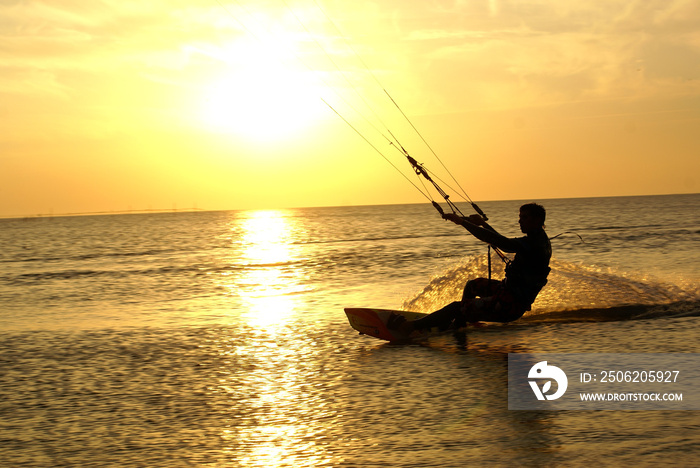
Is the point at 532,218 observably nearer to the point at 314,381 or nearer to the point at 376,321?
the point at 376,321

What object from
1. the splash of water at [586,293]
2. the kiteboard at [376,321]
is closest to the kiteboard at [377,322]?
the kiteboard at [376,321]

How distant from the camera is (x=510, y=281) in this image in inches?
380

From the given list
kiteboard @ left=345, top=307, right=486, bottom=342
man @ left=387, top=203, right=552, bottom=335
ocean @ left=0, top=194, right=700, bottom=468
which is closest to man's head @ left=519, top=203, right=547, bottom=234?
man @ left=387, top=203, right=552, bottom=335

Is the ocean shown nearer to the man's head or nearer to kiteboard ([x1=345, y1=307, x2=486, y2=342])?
kiteboard ([x1=345, y1=307, x2=486, y2=342])

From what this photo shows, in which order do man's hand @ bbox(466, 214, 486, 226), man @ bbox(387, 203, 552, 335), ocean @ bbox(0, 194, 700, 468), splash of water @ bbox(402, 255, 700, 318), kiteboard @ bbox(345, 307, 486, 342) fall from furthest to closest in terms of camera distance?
splash of water @ bbox(402, 255, 700, 318) → kiteboard @ bbox(345, 307, 486, 342) → man's hand @ bbox(466, 214, 486, 226) → man @ bbox(387, 203, 552, 335) → ocean @ bbox(0, 194, 700, 468)

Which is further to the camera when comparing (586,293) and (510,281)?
(586,293)

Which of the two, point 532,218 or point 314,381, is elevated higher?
point 532,218

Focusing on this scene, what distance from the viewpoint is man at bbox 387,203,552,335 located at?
9.30 metres

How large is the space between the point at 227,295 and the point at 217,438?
1246cm

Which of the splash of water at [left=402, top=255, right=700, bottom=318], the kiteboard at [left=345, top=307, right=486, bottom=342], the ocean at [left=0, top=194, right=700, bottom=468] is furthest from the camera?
the splash of water at [left=402, top=255, right=700, bottom=318]

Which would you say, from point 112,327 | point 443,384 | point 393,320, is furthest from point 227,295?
point 443,384

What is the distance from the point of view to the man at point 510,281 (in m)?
9.30

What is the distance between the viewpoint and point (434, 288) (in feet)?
46.4

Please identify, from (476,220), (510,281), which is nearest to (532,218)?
(476,220)
